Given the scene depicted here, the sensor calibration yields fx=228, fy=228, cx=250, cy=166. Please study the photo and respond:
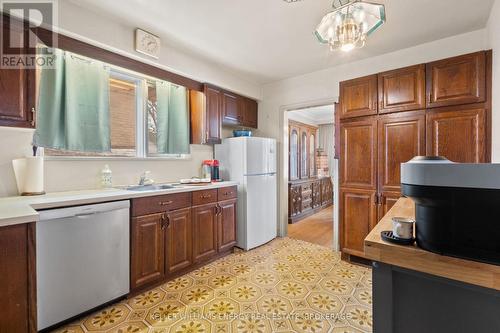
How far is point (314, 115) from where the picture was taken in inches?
228

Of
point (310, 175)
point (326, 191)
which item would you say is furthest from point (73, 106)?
point (326, 191)

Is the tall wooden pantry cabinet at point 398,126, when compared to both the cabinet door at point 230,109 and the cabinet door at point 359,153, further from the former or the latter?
the cabinet door at point 230,109

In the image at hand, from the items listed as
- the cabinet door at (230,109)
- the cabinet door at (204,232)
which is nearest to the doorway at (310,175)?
the cabinet door at (230,109)

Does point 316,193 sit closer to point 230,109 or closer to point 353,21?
point 230,109

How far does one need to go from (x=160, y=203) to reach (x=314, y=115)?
4.67m

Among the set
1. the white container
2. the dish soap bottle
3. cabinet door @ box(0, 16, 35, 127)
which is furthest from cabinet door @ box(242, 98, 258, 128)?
the white container

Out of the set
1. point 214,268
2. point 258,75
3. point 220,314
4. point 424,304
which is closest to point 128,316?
point 220,314

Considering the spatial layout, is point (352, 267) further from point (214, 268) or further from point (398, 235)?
point (398, 235)

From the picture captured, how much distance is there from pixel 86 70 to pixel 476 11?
11.7ft

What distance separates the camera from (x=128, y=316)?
1779 millimetres

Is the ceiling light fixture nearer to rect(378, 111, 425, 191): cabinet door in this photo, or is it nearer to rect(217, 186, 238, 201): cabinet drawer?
rect(378, 111, 425, 191): cabinet door

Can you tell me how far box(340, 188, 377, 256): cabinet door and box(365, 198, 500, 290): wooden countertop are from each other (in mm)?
1858

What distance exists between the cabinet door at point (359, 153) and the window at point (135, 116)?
201cm

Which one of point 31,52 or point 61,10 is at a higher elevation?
point 61,10
